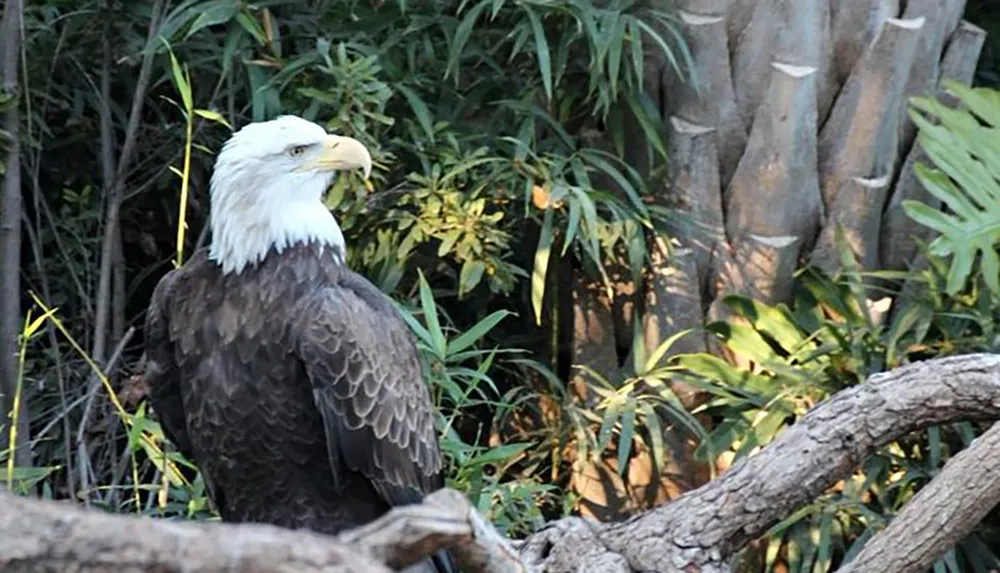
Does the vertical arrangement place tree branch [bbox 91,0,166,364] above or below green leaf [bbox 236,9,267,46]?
below

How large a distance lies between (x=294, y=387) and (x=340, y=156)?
451 mm

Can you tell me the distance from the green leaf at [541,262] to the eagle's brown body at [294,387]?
867mm

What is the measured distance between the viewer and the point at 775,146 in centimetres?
470

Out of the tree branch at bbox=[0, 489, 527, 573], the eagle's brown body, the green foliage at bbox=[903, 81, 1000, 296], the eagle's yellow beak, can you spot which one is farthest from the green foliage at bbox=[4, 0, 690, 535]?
the tree branch at bbox=[0, 489, 527, 573]

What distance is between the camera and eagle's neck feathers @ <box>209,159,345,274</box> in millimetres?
3479

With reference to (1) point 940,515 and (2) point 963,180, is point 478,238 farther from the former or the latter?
(1) point 940,515

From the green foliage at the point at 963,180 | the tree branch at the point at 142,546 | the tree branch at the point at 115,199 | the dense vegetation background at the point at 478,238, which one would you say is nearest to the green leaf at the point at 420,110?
the dense vegetation background at the point at 478,238

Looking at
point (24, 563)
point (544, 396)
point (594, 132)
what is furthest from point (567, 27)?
point (24, 563)

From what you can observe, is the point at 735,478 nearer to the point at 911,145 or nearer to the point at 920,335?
the point at 920,335

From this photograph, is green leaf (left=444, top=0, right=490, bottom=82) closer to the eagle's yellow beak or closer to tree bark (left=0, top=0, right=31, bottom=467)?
the eagle's yellow beak

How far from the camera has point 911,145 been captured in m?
4.85

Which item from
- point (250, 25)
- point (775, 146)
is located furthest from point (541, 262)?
point (250, 25)

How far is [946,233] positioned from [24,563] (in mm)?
3117

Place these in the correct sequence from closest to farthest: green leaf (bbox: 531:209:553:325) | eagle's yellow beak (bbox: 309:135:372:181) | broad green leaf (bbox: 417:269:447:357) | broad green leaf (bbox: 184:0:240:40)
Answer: eagle's yellow beak (bbox: 309:135:372:181), broad green leaf (bbox: 417:269:447:357), broad green leaf (bbox: 184:0:240:40), green leaf (bbox: 531:209:553:325)
